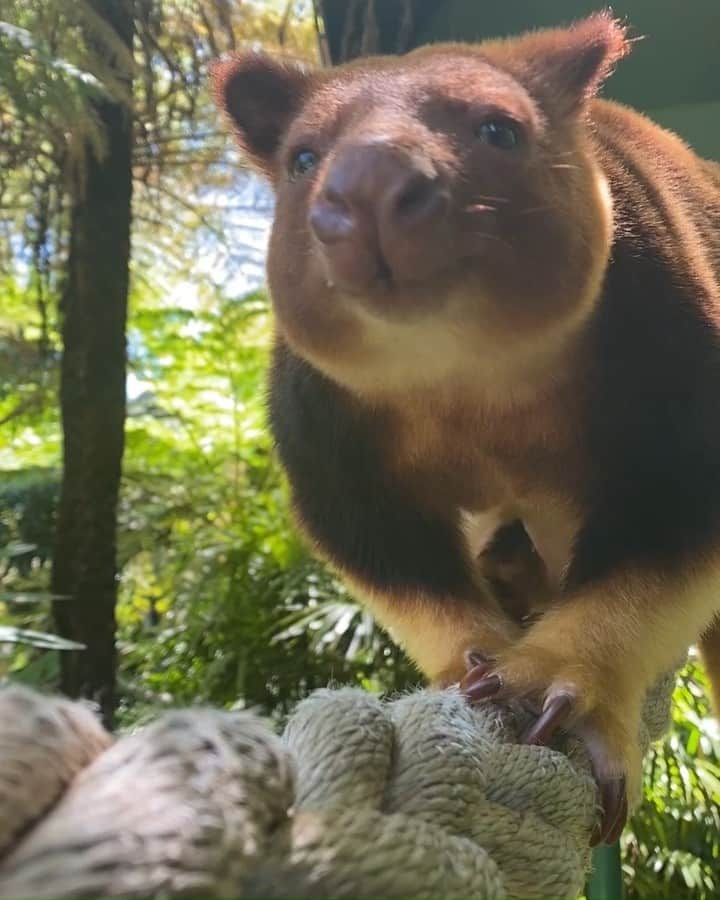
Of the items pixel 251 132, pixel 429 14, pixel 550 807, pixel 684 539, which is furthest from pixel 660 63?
pixel 550 807

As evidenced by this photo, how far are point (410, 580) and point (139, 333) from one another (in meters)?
2.62

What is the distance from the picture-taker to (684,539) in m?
1.11

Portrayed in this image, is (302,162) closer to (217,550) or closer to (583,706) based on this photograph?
(583,706)

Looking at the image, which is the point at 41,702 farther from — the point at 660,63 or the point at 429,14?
the point at 429,14

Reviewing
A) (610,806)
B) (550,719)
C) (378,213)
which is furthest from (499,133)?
(610,806)

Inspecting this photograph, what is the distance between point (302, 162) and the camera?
3.71 feet

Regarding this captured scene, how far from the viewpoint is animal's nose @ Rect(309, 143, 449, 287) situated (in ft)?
2.92

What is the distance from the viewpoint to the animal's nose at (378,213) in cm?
89

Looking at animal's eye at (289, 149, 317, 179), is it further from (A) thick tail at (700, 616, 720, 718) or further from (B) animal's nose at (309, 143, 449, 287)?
(A) thick tail at (700, 616, 720, 718)

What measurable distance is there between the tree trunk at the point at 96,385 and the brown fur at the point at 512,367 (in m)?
1.89

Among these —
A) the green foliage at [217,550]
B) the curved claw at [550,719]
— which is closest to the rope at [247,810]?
the curved claw at [550,719]

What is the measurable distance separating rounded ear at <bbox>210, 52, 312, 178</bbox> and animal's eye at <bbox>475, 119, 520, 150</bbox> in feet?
1.11

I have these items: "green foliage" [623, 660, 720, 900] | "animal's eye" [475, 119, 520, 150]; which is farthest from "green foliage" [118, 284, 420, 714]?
"animal's eye" [475, 119, 520, 150]

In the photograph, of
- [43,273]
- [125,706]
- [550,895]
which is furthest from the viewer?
[43,273]
